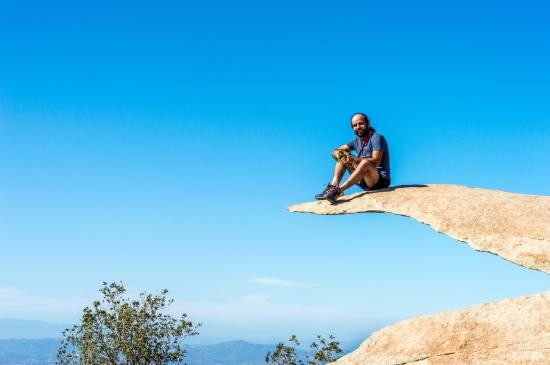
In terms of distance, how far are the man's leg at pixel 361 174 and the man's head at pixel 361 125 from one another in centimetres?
94

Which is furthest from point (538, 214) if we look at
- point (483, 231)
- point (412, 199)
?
point (412, 199)

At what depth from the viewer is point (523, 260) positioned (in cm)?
1053

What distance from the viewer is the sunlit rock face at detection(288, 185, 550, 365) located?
888 centimetres

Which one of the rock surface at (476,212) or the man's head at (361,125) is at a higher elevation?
the man's head at (361,125)

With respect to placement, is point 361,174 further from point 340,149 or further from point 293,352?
point 293,352

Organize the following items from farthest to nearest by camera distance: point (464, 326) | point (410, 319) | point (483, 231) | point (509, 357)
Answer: point (483, 231), point (410, 319), point (464, 326), point (509, 357)

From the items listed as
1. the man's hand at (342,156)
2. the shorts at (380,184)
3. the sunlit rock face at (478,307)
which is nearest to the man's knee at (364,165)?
the man's hand at (342,156)

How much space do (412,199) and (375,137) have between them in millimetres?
2086

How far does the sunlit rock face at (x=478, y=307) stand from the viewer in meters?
8.88

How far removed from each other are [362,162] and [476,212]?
306 cm

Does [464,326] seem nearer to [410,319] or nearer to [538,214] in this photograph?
[410,319]

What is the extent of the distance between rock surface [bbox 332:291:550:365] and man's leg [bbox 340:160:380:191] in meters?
4.64

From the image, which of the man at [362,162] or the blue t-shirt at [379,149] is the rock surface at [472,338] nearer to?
the man at [362,162]

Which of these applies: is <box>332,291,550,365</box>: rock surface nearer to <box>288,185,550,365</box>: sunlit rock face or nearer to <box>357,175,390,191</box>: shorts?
<box>288,185,550,365</box>: sunlit rock face
